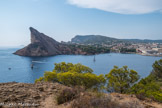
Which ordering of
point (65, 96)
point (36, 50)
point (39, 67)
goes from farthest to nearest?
point (36, 50), point (39, 67), point (65, 96)

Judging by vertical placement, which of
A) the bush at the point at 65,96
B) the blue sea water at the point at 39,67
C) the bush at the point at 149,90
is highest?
the bush at the point at 65,96

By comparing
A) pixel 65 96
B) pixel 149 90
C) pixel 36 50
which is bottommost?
pixel 149 90

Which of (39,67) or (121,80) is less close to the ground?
(121,80)

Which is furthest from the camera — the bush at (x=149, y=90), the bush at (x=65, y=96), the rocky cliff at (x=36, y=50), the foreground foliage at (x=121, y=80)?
the rocky cliff at (x=36, y=50)

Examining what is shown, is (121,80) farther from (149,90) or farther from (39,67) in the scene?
(39,67)

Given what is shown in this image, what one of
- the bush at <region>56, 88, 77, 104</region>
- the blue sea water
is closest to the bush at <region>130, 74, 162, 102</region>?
the bush at <region>56, 88, 77, 104</region>

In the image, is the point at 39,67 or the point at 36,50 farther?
the point at 36,50

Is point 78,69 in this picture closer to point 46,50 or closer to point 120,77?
point 120,77

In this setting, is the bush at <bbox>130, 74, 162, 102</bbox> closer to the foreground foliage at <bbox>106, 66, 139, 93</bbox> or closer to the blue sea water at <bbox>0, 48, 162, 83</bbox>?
the foreground foliage at <bbox>106, 66, 139, 93</bbox>

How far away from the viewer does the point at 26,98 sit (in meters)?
6.19

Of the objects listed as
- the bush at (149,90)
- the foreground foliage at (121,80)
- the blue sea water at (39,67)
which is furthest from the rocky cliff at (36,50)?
the bush at (149,90)

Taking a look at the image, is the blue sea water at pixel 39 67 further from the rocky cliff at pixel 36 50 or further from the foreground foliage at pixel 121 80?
the rocky cliff at pixel 36 50

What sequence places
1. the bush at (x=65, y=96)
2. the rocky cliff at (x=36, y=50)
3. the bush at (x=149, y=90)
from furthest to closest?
1. the rocky cliff at (x=36, y=50)
2. the bush at (x=149, y=90)
3. the bush at (x=65, y=96)

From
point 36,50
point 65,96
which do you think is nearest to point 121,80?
point 65,96
